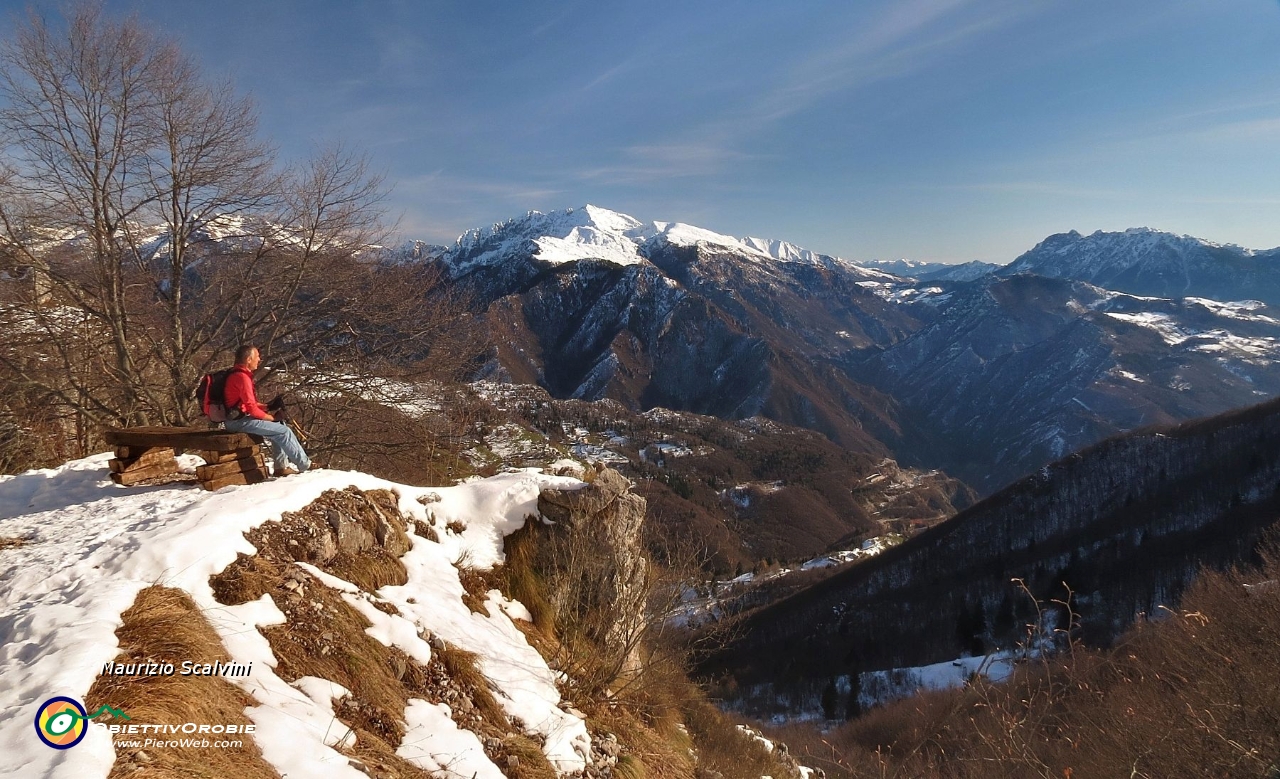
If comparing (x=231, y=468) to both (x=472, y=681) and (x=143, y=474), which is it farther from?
(x=472, y=681)

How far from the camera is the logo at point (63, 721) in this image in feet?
11.7

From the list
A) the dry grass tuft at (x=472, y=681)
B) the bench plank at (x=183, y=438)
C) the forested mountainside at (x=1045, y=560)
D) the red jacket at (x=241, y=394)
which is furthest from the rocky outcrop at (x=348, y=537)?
the forested mountainside at (x=1045, y=560)

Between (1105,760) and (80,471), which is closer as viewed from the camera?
(80,471)

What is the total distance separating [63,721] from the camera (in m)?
3.73

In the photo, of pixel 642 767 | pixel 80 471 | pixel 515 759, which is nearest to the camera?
pixel 515 759

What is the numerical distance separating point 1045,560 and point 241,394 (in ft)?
437

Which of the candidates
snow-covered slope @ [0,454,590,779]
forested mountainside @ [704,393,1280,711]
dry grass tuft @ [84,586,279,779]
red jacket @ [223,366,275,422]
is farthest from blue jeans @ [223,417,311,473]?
forested mountainside @ [704,393,1280,711]

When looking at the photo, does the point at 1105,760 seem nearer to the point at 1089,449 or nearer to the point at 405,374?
the point at 405,374

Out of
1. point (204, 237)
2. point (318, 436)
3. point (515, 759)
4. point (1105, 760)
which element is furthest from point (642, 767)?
point (1105, 760)

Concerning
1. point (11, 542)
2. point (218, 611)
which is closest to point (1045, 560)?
point (218, 611)

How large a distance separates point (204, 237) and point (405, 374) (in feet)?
18.0

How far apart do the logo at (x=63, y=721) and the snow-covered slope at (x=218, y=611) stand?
58 millimetres

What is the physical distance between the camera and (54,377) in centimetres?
1320

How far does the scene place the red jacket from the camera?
8.79 meters
